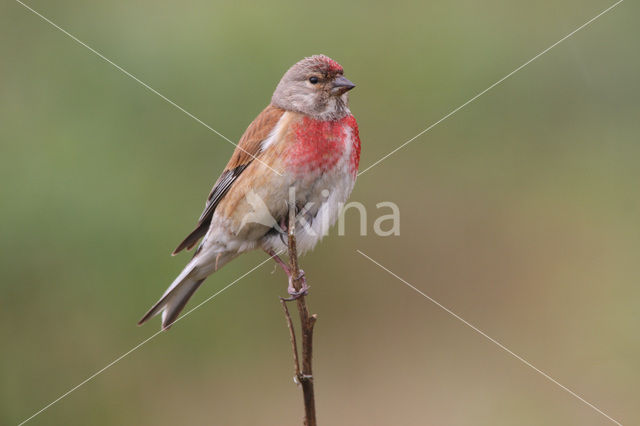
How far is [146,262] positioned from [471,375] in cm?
268

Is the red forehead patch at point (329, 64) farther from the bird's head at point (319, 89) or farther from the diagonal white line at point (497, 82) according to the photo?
the diagonal white line at point (497, 82)

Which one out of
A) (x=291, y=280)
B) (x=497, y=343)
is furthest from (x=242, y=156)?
(x=497, y=343)

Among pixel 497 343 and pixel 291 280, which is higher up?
pixel 497 343

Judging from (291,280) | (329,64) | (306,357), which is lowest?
(306,357)

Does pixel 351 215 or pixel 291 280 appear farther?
pixel 351 215

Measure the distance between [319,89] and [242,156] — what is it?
2.04 feet

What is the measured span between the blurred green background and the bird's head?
1389 millimetres

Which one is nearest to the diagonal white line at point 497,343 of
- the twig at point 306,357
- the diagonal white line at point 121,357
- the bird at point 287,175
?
the diagonal white line at point 121,357

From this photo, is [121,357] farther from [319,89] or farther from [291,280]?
[319,89]

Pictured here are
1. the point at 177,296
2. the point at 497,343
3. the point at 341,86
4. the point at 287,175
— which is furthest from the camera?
the point at 497,343

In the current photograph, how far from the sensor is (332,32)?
256 inches

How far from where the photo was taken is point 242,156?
14.7 feet

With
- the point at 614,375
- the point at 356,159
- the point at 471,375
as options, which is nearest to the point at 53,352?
the point at 356,159

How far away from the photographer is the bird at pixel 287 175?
4195mm
